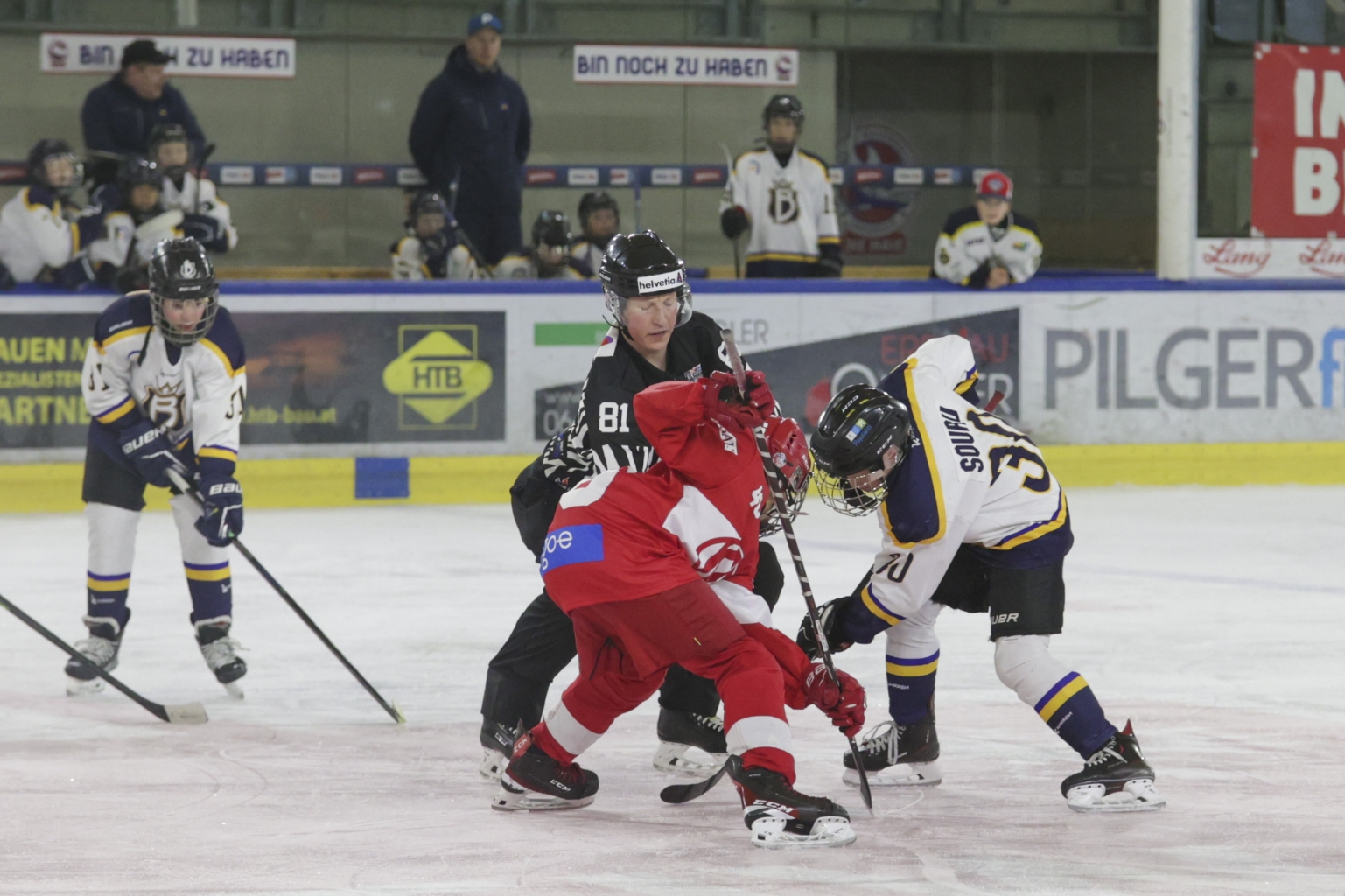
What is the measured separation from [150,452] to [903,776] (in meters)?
2.29

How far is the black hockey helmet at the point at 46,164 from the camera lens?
840 cm

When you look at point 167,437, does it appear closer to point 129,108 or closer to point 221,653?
point 221,653

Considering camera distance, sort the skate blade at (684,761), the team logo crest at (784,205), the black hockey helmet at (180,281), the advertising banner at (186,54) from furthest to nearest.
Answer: the advertising banner at (186,54), the team logo crest at (784,205), the black hockey helmet at (180,281), the skate blade at (684,761)

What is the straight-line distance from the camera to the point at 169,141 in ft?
28.0

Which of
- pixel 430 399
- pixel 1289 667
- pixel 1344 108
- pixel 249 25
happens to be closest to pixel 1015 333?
pixel 1344 108

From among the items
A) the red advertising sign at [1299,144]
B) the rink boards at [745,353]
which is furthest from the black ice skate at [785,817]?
the red advertising sign at [1299,144]

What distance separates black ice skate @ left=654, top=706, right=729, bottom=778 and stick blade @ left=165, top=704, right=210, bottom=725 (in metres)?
1.24

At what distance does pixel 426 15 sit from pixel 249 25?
1.24m

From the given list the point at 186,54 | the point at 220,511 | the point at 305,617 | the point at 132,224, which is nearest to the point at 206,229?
the point at 132,224

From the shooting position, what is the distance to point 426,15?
13.0m

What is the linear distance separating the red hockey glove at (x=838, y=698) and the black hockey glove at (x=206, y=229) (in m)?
5.71

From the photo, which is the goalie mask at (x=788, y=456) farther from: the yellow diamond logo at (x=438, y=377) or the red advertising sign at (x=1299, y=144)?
the red advertising sign at (x=1299, y=144)

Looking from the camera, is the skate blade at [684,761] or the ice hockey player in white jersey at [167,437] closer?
the skate blade at [684,761]

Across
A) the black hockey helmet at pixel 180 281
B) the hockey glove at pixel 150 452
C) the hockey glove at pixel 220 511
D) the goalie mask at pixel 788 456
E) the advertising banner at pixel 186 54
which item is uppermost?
the advertising banner at pixel 186 54
